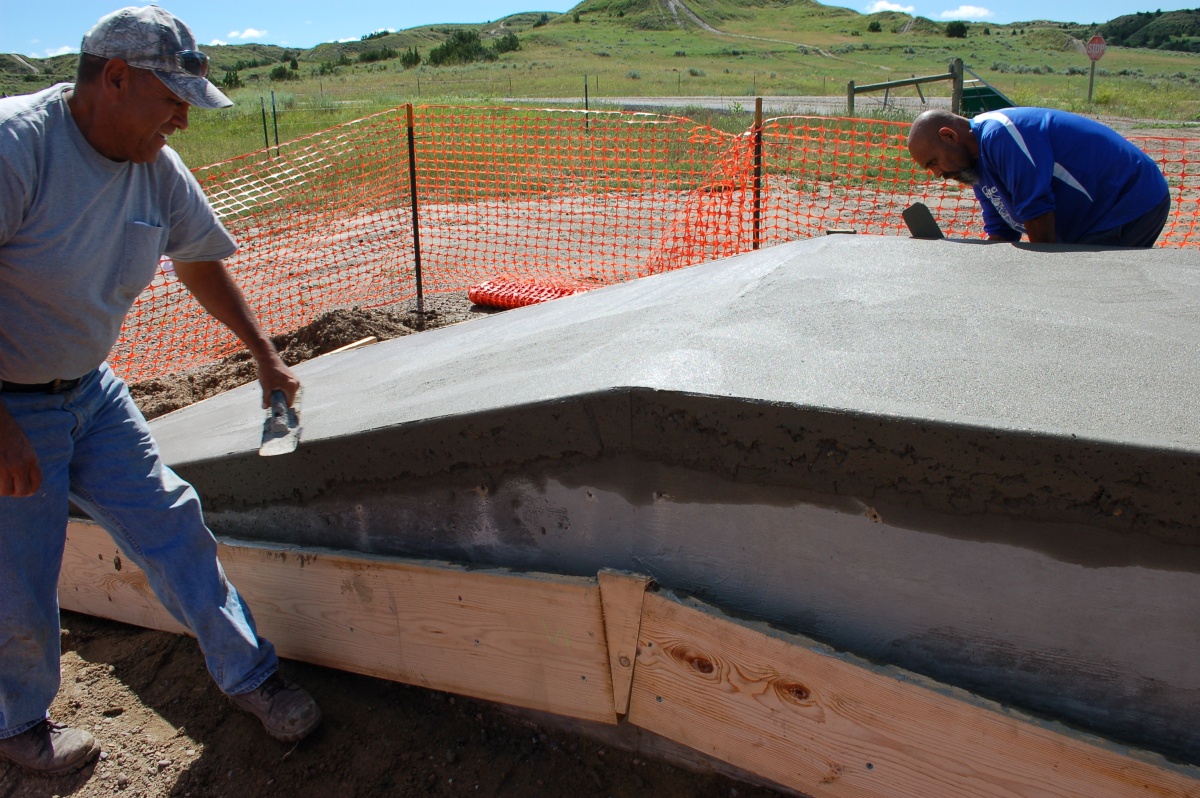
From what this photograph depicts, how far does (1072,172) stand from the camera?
3637 millimetres

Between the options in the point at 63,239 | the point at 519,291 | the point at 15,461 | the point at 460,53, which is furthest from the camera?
the point at 460,53

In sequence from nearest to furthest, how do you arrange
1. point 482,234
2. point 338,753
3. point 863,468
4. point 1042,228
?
point 863,468 → point 338,753 → point 1042,228 → point 482,234

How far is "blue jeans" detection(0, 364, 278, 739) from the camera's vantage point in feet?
7.84

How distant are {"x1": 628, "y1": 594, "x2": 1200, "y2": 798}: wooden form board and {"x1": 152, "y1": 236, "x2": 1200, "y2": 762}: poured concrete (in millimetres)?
192

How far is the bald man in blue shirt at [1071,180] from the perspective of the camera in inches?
142

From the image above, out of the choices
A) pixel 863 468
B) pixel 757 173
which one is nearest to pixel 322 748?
pixel 863 468

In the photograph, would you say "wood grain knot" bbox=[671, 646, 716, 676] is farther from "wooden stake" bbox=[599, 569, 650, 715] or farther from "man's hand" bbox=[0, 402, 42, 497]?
"man's hand" bbox=[0, 402, 42, 497]

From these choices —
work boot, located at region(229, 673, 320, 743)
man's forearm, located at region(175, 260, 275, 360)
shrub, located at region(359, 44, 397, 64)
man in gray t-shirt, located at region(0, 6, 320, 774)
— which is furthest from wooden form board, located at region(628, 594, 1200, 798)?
shrub, located at region(359, 44, 397, 64)

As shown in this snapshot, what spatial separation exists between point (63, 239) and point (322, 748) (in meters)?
1.73

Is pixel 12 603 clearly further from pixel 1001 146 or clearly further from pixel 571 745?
pixel 1001 146

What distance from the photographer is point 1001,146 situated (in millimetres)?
3699

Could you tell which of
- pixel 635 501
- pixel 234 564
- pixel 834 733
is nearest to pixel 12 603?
pixel 234 564

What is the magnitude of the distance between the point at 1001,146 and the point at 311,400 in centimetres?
315

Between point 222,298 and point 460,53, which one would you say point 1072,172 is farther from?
point 460,53
